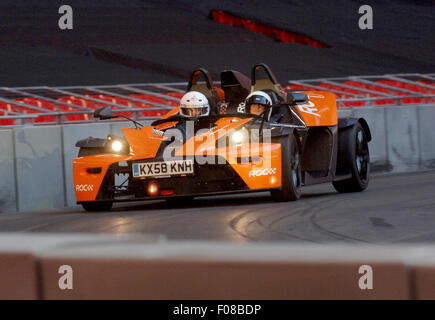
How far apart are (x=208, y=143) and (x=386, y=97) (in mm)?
7571

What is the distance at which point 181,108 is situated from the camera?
1047cm

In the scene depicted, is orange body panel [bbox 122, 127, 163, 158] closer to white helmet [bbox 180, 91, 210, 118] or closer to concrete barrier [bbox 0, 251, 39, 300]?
white helmet [bbox 180, 91, 210, 118]

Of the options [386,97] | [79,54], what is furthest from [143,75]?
[386,97]

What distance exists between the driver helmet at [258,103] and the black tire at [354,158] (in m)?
1.38

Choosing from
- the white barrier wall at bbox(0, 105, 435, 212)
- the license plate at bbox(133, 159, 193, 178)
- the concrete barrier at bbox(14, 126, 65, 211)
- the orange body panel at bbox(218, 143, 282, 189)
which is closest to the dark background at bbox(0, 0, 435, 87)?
the white barrier wall at bbox(0, 105, 435, 212)

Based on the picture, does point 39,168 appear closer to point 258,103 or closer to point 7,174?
point 7,174

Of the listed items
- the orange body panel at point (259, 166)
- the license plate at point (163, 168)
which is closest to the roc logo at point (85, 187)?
the license plate at point (163, 168)

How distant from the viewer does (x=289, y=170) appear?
30.8ft

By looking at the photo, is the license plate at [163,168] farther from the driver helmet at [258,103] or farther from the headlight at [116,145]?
the driver helmet at [258,103]

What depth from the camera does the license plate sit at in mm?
9290

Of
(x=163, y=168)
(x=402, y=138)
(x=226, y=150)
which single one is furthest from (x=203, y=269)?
(x=402, y=138)

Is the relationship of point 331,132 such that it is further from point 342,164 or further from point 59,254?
point 59,254

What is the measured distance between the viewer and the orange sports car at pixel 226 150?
9.30 meters
